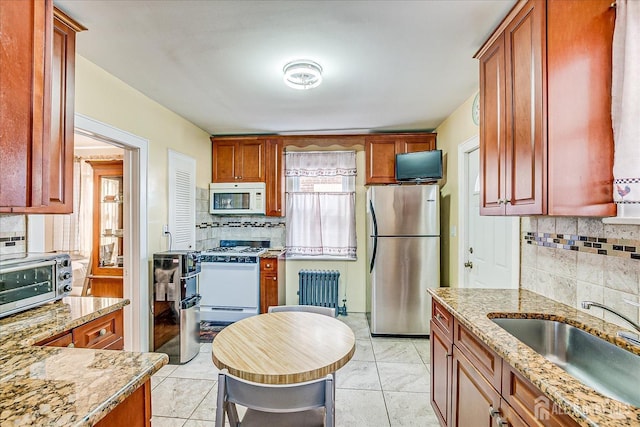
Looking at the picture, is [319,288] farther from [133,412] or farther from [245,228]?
[133,412]

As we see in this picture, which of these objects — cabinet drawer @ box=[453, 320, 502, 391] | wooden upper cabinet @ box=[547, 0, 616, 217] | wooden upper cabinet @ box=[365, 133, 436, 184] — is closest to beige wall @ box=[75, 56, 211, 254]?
wooden upper cabinet @ box=[365, 133, 436, 184]

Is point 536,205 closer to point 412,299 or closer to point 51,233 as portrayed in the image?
point 412,299

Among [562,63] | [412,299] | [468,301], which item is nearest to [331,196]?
[412,299]

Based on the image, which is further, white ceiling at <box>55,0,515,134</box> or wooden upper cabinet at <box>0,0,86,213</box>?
white ceiling at <box>55,0,515,134</box>

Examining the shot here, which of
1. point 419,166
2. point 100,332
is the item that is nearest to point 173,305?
point 100,332

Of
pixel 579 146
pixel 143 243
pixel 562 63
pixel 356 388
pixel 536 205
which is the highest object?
pixel 562 63

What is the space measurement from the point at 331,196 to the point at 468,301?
258cm

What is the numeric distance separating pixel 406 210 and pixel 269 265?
1739 millimetres

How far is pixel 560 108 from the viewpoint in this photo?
4.22ft

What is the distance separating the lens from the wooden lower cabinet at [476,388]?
96 cm

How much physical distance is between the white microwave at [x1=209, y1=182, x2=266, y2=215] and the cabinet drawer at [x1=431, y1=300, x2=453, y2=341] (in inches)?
102

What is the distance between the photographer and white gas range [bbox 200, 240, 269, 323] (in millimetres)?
3588

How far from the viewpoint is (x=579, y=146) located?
1.25m

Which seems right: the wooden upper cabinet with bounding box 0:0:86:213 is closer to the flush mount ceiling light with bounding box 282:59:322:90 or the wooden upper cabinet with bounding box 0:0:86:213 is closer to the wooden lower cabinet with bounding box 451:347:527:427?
the flush mount ceiling light with bounding box 282:59:322:90
